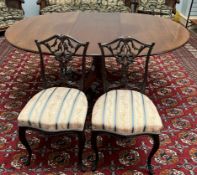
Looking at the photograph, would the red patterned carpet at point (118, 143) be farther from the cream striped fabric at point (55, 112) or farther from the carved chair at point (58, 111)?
the cream striped fabric at point (55, 112)

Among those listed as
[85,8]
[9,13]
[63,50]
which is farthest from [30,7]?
[63,50]

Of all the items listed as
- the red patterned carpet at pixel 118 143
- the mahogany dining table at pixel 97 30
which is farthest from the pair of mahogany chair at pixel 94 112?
the mahogany dining table at pixel 97 30

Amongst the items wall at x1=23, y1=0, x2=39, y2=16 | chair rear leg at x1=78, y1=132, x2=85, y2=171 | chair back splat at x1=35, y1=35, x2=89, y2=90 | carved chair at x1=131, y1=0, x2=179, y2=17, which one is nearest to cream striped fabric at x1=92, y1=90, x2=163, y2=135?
chair rear leg at x1=78, y1=132, x2=85, y2=171

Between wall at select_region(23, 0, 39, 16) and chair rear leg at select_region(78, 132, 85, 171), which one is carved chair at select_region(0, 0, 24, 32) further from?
chair rear leg at select_region(78, 132, 85, 171)

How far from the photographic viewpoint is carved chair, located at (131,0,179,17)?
4.67 metres

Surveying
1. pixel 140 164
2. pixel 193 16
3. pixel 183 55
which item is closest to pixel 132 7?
pixel 193 16

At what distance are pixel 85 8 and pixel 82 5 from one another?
0.19 m

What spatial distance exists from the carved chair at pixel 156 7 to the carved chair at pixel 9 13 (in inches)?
80.7

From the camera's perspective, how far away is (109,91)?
2.12 metres

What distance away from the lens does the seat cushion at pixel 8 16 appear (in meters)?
4.32

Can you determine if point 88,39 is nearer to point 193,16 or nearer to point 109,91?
point 109,91

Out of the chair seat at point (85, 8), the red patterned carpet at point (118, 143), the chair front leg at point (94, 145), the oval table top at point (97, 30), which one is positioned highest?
the oval table top at point (97, 30)

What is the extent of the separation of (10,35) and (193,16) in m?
4.16

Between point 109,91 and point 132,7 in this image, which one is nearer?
point 109,91
